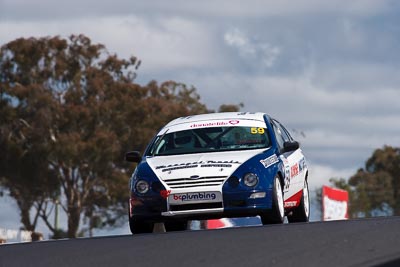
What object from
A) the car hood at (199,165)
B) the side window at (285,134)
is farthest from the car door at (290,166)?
the car hood at (199,165)

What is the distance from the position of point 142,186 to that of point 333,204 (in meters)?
26.8

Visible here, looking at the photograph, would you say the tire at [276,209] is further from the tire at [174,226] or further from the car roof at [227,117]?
the tire at [174,226]

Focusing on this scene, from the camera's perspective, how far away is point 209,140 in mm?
15461

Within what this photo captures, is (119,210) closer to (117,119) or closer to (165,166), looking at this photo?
(117,119)

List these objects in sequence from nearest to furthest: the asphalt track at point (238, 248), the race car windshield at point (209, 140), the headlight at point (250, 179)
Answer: the asphalt track at point (238, 248) → the headlight at point (250, 179) → the race car windshield at point (209, 140)

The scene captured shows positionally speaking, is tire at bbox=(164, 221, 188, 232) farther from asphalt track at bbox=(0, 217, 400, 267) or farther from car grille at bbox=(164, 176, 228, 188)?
asphalt track at bbox=(0, 217, 400, 267)

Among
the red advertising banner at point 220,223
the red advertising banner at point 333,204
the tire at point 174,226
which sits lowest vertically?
the red advertising banner at point 333,204

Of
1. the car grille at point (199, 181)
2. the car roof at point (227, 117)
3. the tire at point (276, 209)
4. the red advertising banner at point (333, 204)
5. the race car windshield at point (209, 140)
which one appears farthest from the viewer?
the red advertising banner at point (333, 204)

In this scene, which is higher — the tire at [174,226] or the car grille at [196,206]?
the car grille at [196,206]

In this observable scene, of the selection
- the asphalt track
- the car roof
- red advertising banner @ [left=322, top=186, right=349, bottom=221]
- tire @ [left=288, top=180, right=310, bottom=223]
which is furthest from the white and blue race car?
red advertising banner @ [left=322, top=186, right=349, bottom=221]

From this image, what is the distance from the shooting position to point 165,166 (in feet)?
47.8

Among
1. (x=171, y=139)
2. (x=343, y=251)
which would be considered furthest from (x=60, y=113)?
(x=343, y=251)

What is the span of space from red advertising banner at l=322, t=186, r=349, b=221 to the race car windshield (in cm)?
2265

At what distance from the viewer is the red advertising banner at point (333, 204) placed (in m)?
38.9
